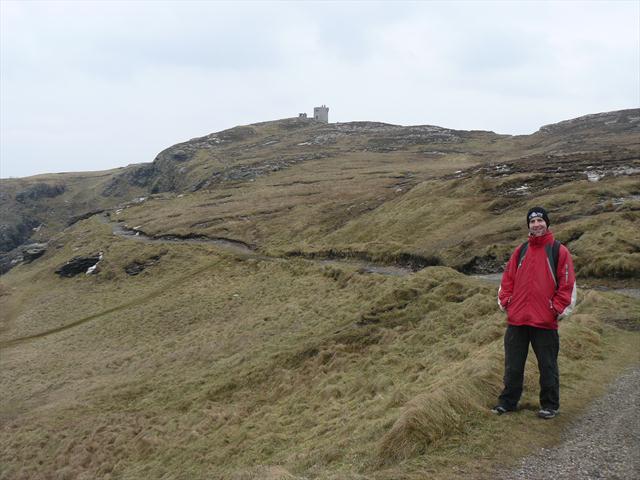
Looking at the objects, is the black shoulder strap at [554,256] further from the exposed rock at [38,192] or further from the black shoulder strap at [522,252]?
the exposed rock at [38,192]

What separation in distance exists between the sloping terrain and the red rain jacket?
7.31 ft

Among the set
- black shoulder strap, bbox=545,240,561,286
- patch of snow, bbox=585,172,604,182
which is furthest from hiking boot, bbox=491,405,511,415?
patch of snow, bbox=585,172,604,182

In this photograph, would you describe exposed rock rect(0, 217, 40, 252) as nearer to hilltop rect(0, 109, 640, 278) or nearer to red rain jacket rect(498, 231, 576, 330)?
hilltop rect(0, 109, 640, 278)

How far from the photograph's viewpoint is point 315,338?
2769 cm

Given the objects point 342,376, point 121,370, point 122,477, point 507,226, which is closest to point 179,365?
point 121,370

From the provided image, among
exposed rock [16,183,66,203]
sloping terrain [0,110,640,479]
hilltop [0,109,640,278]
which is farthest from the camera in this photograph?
exposed rock [16,183,66,203]

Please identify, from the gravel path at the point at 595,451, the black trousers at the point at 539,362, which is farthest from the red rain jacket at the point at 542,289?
the gravel path at the point at 595,451

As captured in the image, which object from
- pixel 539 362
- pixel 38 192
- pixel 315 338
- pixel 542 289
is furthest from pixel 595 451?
pixel 38 192

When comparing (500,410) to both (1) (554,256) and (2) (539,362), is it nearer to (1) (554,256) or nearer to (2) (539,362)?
(2) (539,362)

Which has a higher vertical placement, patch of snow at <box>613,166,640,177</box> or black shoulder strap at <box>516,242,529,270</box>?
patch of snow at <box>613,166,640,177</box>

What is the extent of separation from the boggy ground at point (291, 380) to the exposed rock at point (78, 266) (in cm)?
2473

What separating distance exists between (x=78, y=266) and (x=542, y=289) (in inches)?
3096

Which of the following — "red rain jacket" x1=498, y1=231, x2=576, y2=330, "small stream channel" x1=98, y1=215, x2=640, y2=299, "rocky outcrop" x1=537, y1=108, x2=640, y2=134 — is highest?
"rocky outcrop" x1=537, y1=108, x2=640, y2=134

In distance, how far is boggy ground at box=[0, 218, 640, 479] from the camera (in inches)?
412
